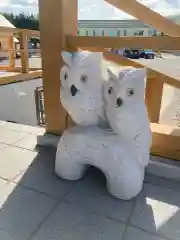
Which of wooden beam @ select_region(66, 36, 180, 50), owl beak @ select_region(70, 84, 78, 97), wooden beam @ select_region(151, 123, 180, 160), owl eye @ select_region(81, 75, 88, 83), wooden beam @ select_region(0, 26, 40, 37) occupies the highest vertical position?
wooden beam @ select_region(0, 26, 40, 37)

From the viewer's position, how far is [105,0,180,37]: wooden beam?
1561 millimetres

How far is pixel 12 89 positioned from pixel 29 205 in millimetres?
2805

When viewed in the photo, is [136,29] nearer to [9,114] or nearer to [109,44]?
[9,114]

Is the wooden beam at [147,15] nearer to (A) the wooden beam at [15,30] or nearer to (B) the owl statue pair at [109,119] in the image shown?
(B) the owl statue pair at [109,119]

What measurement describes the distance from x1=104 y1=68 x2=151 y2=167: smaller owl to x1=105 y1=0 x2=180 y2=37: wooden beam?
64cm

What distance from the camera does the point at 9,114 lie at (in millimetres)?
3807

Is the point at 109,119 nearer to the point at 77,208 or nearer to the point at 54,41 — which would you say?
the point at 77,208

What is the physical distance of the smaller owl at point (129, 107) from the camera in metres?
1.15

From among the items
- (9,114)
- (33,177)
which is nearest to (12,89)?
(9,114)

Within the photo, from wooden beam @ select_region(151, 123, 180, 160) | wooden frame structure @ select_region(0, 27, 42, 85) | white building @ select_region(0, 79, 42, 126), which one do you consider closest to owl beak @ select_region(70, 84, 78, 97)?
wooden beam @ select_region(151, 123, 180, 160)

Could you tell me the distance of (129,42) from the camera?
1411mm

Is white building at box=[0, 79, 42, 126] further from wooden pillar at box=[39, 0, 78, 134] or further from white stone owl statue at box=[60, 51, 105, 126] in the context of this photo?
white stone owl statue at box=[60, 51, 105, 126]

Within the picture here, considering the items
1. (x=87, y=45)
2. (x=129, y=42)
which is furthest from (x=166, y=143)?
(x=87, y=45)

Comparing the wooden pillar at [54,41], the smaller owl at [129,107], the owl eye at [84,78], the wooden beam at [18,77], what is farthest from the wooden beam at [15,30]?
the smaller owl at [129,107]
